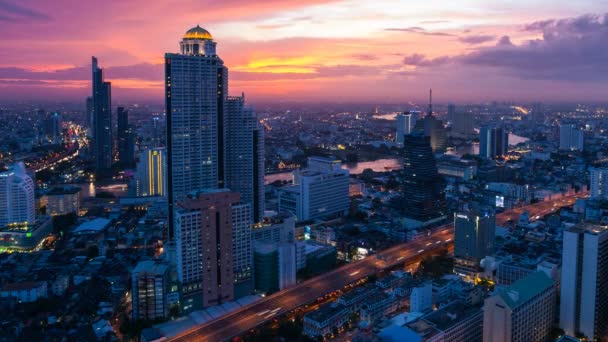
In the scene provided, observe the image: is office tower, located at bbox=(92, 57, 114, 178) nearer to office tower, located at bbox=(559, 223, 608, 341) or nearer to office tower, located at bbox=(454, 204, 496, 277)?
office tower, located at bbox=(454, 204, 496, 277)

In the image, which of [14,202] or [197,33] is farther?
[14,202]

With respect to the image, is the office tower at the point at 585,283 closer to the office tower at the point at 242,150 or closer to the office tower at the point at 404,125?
the office tower at the point at 242,150

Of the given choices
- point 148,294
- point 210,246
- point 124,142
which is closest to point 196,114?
point 210,246

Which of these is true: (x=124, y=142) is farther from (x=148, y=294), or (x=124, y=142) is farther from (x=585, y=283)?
(x=585, y=283)

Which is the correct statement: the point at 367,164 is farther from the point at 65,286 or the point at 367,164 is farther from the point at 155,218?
the point at 65,286

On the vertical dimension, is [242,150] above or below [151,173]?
above

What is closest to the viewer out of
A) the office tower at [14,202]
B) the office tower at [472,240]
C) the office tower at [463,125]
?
the office tower at [472,240]

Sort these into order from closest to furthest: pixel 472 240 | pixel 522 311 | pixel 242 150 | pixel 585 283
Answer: pixel 522 311, pixel 585 283, pixel 472 240, pixel 242 150

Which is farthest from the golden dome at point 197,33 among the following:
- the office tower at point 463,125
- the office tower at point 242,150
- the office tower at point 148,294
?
the office tower at point 463,125
